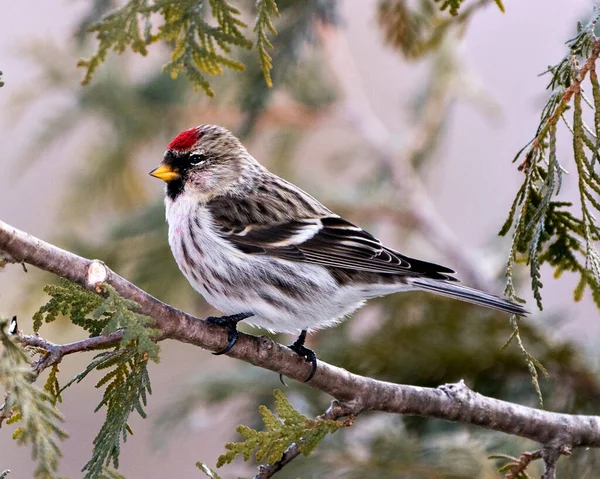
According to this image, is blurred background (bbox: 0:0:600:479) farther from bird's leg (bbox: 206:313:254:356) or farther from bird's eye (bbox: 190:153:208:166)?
bird's leg (bbox: 206:313:254:356)

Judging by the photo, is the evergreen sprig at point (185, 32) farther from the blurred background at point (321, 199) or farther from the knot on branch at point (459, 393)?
the knot on branch at point (459, 393)

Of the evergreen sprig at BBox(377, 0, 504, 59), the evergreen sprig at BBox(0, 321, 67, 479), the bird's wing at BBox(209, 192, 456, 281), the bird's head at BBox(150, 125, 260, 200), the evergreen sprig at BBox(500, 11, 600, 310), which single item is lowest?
the evergreen sprig at BBox(0, 321, 67, 479)

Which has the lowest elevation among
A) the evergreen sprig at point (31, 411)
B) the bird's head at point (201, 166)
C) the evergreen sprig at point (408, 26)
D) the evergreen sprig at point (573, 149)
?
the evergreen sprig at point (31, 411)

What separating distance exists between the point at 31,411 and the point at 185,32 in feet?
3.39

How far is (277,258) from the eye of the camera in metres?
2.59

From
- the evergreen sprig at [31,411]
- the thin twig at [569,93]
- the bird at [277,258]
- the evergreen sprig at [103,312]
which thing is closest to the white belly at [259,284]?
the bird at [277,258]

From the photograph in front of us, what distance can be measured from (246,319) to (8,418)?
108 cm

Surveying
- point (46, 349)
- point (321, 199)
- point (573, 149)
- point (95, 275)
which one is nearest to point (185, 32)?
point (95, 275)

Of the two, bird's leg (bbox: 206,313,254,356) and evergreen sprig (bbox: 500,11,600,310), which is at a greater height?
evergreen sprig (bbox: 500,11,600,310)

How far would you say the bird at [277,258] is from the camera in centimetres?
252

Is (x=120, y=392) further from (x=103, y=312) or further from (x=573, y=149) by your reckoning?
(x=573, y=149)

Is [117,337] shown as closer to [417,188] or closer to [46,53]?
[417,188]

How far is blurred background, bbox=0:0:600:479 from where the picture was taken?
2719 mm

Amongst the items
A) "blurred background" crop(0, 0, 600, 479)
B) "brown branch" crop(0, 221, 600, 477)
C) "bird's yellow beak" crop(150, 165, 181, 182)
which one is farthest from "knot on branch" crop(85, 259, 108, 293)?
"bird's yellow beak" crop(150, 165, 181, 182)
